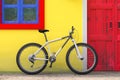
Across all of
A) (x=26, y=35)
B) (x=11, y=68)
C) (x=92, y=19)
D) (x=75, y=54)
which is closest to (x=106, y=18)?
(x=92, y=19)

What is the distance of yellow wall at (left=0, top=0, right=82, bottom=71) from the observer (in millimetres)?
11070

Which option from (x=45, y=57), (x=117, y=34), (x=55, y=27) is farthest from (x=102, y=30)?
(x=45, y=57)

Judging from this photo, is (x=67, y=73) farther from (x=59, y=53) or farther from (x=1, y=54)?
(x=1, y=54)

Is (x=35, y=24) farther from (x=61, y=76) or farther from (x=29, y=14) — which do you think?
(x=61, y=76)

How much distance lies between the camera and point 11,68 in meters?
11.2

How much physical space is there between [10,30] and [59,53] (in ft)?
4.63

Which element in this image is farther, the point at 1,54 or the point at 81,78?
the point at 1,54

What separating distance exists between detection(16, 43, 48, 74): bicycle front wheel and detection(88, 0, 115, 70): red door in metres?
1.34

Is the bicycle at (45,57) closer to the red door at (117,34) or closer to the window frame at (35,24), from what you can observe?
the window frame at (35,24)

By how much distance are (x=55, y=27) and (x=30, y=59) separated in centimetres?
108

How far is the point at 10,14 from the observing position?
11250mm

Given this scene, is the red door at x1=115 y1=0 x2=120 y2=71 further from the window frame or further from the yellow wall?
the window frame

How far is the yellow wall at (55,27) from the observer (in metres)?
11.1

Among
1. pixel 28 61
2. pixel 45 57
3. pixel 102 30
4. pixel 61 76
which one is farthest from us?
pixel 102 30
